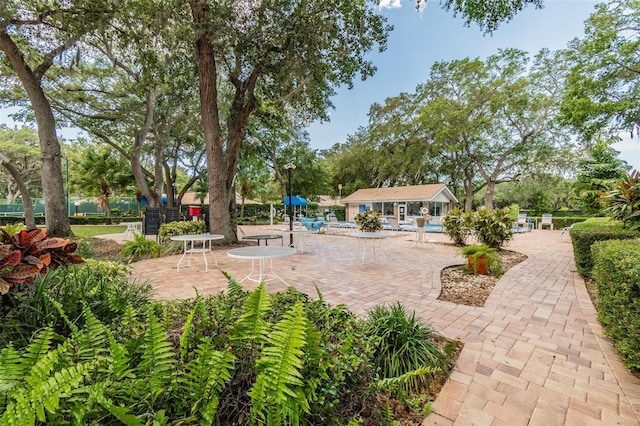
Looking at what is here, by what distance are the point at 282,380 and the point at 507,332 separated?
2.85m

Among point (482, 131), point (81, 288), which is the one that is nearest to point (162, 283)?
point (81, 288)

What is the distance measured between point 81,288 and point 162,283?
2.64 m

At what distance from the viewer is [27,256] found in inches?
79.4

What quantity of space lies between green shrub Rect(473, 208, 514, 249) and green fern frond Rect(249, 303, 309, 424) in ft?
24.8

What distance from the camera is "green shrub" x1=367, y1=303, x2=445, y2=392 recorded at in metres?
2.04

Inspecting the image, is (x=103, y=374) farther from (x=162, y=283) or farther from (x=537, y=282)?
(x=537, y=282)

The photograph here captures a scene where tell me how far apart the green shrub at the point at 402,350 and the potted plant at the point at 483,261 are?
3.53m

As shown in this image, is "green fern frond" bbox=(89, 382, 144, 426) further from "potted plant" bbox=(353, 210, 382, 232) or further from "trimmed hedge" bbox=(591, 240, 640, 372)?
"potted plant" bbox=(353, 210, 382, 232)

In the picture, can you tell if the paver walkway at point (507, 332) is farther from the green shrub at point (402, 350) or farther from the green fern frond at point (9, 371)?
the green fern frond at point (9, 371)

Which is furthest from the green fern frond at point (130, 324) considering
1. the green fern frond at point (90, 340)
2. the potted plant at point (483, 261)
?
the potted plant at point (483, 261)

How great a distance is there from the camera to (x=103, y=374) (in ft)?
3.96

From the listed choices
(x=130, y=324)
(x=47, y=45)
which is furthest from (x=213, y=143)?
(x=130, y=324)

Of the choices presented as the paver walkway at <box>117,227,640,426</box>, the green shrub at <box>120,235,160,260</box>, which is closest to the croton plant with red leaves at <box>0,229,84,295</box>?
the paver walkway at <box>117,227,640,426</box>

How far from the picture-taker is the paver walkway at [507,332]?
1828mm
